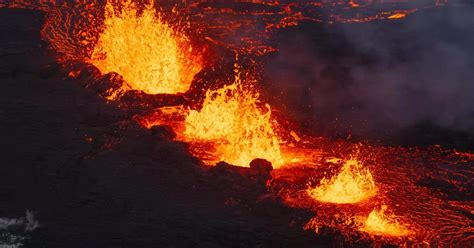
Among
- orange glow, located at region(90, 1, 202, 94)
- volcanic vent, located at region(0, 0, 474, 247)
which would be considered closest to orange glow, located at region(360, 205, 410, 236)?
volcanic vent, located at region(0, 0, 474, 247)

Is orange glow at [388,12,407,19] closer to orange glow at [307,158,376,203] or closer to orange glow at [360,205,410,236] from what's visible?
orange glow at [307,158,376,203]

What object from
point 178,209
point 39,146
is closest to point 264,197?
point 178,209

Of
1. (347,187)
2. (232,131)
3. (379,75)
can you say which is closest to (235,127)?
(232,131)

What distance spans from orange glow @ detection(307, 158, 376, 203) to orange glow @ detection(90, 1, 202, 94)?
340 centimetres

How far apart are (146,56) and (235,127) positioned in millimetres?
2455

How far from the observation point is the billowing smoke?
30.3 feet

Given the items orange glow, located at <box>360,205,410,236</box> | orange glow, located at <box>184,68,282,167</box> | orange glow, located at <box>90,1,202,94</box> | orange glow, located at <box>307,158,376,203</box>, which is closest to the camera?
orange glow, located at <box>360,205,410,236</box>

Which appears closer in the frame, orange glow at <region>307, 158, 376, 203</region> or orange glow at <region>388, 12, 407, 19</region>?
orange glow at <region>307, 158, 376, 203</region>

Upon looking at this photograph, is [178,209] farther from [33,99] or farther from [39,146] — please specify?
[33,99]

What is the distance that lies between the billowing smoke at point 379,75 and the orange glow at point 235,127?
66cm

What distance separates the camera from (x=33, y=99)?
920 cm

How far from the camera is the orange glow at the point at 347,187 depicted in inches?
280

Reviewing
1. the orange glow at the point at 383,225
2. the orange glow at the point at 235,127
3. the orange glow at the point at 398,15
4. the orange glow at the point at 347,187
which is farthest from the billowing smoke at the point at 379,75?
the orange glow at the point at 383,225

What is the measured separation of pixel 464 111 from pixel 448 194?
2.64m
